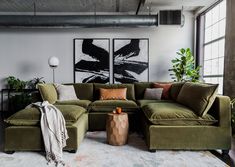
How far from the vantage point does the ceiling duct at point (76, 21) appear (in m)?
5.21

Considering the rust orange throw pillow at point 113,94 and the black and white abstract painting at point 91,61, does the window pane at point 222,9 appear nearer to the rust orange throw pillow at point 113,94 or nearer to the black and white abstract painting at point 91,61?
the rust orange throw pillow at point 113,94

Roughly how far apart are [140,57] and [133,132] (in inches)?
103

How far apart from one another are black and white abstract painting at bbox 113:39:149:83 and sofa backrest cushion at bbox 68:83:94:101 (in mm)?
1414

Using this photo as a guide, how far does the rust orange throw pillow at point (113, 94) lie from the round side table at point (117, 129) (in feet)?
4.44

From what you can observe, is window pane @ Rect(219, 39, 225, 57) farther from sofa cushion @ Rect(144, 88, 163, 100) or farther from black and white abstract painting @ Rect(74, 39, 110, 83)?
black and white abstract painting @ Rect(74, 39, 110, 83)

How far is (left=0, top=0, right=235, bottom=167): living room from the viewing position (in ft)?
9.50

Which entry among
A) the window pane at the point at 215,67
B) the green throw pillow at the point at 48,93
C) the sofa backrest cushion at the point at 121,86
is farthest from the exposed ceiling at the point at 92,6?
the green throw pillow at the point at 48,93

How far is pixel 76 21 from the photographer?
17.2 ft

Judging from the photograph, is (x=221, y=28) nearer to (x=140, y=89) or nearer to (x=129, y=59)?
(x=140, y=89)

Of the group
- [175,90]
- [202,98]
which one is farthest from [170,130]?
[175,90]

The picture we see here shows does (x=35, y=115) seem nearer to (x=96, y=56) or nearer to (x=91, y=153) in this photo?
(x=91, y=153)

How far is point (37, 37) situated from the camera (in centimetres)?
607

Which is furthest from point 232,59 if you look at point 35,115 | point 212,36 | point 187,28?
point 35,115

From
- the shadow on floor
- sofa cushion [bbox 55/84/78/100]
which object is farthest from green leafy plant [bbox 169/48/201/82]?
the shadow on floor
